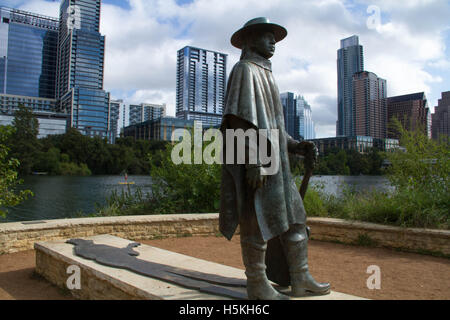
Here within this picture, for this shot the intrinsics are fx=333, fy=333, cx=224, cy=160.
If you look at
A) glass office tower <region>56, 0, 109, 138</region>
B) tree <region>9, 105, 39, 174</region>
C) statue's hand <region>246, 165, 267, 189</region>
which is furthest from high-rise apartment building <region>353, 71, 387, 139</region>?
glass office tower <region>56, 0, 109, 138</region>

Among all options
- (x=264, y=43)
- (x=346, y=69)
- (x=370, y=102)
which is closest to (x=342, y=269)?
(x=264, y=43)

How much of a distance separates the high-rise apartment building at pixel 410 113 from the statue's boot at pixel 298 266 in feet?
25.1

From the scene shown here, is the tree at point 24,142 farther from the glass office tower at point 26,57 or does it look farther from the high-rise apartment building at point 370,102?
the glass office tower at point 26,57

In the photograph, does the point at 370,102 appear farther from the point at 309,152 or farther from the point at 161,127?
the point at 161,127

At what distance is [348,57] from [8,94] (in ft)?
449

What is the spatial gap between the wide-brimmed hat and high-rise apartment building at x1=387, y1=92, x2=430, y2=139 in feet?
24.1

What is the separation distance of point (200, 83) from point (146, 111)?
360 feet

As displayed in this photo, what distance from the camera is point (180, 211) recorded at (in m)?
9.45

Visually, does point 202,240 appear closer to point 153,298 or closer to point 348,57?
point 153,298

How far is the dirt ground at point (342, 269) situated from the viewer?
164 inches

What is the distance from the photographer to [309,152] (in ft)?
11.0

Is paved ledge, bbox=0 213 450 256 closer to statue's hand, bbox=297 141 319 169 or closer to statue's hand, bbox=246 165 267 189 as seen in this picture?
statue's hand, bbox=297 141 319 169

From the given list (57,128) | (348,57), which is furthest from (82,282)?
(57,128)
